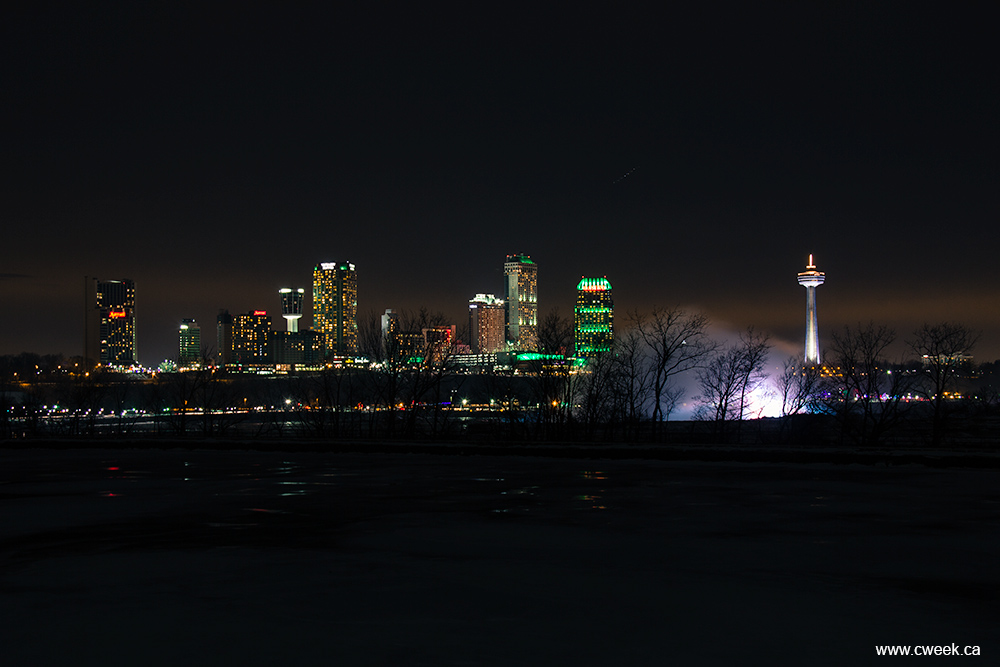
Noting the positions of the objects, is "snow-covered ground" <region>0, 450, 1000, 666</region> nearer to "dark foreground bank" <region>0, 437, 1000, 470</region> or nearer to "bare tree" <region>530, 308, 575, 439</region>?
"dark foreground bank" <region>0, 437, 1000, 470</region>

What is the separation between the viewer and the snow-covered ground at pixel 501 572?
309 inches

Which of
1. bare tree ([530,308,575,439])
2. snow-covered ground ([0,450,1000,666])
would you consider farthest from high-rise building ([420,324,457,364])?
snow-covered ground ([0,450,1000,666])

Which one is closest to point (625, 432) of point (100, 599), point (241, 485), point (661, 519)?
point (241, 485)

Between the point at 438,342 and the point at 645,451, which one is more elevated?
the point at 438,342

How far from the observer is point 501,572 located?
1112 cm

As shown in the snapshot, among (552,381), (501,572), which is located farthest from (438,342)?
(501,572)

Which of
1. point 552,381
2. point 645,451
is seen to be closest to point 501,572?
point 645,451

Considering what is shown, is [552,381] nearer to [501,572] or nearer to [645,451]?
[645,451]

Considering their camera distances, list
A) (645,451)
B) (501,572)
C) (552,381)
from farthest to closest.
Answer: (552,381)
(645,451)
(501,572)

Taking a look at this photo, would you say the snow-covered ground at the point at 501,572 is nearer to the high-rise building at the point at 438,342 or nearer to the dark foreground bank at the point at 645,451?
the dark foreground bank at the point at 645,451

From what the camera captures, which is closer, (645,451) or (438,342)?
(645,451)

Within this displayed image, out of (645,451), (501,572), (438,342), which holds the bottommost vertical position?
(645,451)

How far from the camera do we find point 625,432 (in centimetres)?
4262

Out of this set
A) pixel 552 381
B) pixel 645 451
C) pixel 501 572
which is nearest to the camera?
pixel 501 572
